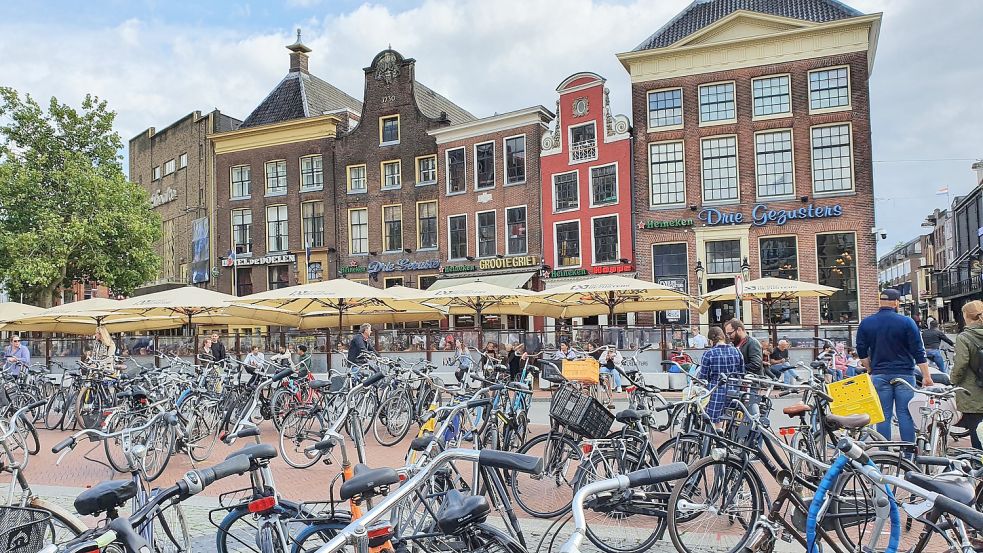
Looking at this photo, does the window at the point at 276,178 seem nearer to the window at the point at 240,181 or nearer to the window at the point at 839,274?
the window at the point at 240,181

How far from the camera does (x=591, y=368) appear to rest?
7.77 metres

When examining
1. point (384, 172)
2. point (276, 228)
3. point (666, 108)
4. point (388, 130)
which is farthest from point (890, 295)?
point (276, 228)

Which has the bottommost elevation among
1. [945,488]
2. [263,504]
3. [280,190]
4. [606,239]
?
[263,504]

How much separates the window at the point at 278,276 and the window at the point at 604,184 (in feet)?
49.4

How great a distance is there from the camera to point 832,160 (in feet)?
86.6

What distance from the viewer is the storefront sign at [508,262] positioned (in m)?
30.3

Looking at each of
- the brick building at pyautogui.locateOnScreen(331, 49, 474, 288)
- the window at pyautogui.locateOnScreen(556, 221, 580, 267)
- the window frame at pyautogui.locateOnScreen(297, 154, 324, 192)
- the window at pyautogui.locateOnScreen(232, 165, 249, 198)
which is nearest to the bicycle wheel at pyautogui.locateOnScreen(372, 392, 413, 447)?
the window at pyautogui.locateOnScreen(556, 221, 580, 267)

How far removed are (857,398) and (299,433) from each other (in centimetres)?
637

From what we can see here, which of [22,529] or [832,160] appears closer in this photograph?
[22,529]

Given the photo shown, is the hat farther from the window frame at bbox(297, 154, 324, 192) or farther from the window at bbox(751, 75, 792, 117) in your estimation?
the window frame at bbox(297, 154, 324, 192)

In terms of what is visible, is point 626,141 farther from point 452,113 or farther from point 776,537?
point 776,537

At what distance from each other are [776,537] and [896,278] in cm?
12139

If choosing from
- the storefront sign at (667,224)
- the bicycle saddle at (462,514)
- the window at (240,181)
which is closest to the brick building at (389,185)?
the window at (240,181)

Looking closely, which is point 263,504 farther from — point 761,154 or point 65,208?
point 65,208
